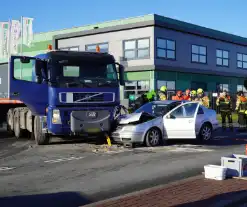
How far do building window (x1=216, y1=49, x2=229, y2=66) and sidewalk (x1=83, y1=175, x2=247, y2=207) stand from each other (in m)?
31.4

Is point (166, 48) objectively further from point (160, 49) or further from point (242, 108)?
point (242, 108)

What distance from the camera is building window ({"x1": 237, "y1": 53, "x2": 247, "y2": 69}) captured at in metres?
40.4

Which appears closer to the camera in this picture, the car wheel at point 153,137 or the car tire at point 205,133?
the car wheel at point 153,137

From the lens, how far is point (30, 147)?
41.5 feet

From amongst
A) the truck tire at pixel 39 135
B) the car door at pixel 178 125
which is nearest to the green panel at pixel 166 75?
the car door at pixel 178 125

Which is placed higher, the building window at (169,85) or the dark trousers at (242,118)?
the building window at (169,85)

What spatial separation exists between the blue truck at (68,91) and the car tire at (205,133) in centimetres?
310

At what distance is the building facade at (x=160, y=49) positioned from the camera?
30.6 m

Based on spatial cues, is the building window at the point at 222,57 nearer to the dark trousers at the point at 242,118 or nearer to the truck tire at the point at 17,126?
the dark trousers at the point at 242,118

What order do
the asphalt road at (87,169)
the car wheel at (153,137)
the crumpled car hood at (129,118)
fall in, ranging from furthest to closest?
the car wheel at (153,137)
the crumpled car hood at (129,118)
the asphalt road at (87,169)

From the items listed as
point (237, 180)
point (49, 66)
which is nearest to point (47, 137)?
point (49, 66)

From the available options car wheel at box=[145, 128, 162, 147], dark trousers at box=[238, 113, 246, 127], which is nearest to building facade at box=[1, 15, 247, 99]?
dark trousers at box=[238, 113, 246, 127]

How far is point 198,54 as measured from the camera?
114 feet

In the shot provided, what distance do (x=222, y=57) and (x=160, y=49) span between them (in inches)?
386
